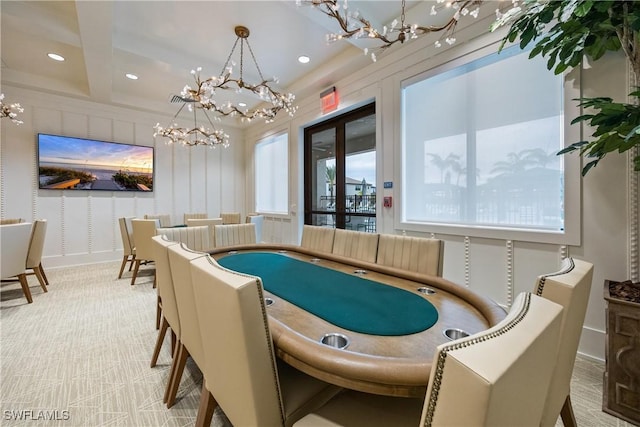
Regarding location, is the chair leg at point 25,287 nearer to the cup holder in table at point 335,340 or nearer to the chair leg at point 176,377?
the chair leg at point 176,377

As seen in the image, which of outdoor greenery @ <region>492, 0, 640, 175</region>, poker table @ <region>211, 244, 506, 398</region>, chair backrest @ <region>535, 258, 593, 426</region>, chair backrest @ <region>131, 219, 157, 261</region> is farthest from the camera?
chair backrest @ <region>131, 219, 157, 261</region>

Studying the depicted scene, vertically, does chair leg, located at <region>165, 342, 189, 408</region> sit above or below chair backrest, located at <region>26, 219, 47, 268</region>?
below

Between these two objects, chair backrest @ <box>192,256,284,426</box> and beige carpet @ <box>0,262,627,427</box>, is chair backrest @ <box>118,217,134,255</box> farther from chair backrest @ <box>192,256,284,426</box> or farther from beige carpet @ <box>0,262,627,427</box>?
chair backrest @ <box>192,256,284,426</box>

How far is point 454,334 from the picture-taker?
989mm

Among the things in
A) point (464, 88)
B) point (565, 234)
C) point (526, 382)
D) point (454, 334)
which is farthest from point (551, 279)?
point (464, 88)

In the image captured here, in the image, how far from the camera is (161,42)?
355cm

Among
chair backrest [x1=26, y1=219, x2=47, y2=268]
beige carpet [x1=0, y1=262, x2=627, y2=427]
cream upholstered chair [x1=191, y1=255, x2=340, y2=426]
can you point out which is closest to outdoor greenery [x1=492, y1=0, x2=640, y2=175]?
beige carpet [x1=0, y1=262, x2=627, y2=427]

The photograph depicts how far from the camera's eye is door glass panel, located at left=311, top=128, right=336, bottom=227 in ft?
15.9

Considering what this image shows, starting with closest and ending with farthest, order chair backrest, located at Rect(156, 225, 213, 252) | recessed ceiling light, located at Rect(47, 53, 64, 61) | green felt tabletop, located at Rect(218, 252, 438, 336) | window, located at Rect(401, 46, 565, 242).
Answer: green felt tabletop, located at Rect(218, 252, 438, 336) → window, located at Rect(401, 46, 565, 242) → chair backrest, located at Rect(156, 225, 213, 252) → recessed ceiling light, located at Rect(47, 53, 64, 61)

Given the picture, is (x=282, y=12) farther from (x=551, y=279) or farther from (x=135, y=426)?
(x=135, y=426)

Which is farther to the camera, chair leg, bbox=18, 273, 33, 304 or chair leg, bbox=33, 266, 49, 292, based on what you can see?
chair leg, bbox=33, 266, 49, 292

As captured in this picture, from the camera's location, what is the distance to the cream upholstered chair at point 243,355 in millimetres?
777

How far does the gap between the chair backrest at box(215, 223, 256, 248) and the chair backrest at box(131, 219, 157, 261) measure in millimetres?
Result: 1266

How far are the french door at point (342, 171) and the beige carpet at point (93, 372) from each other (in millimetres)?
2933
